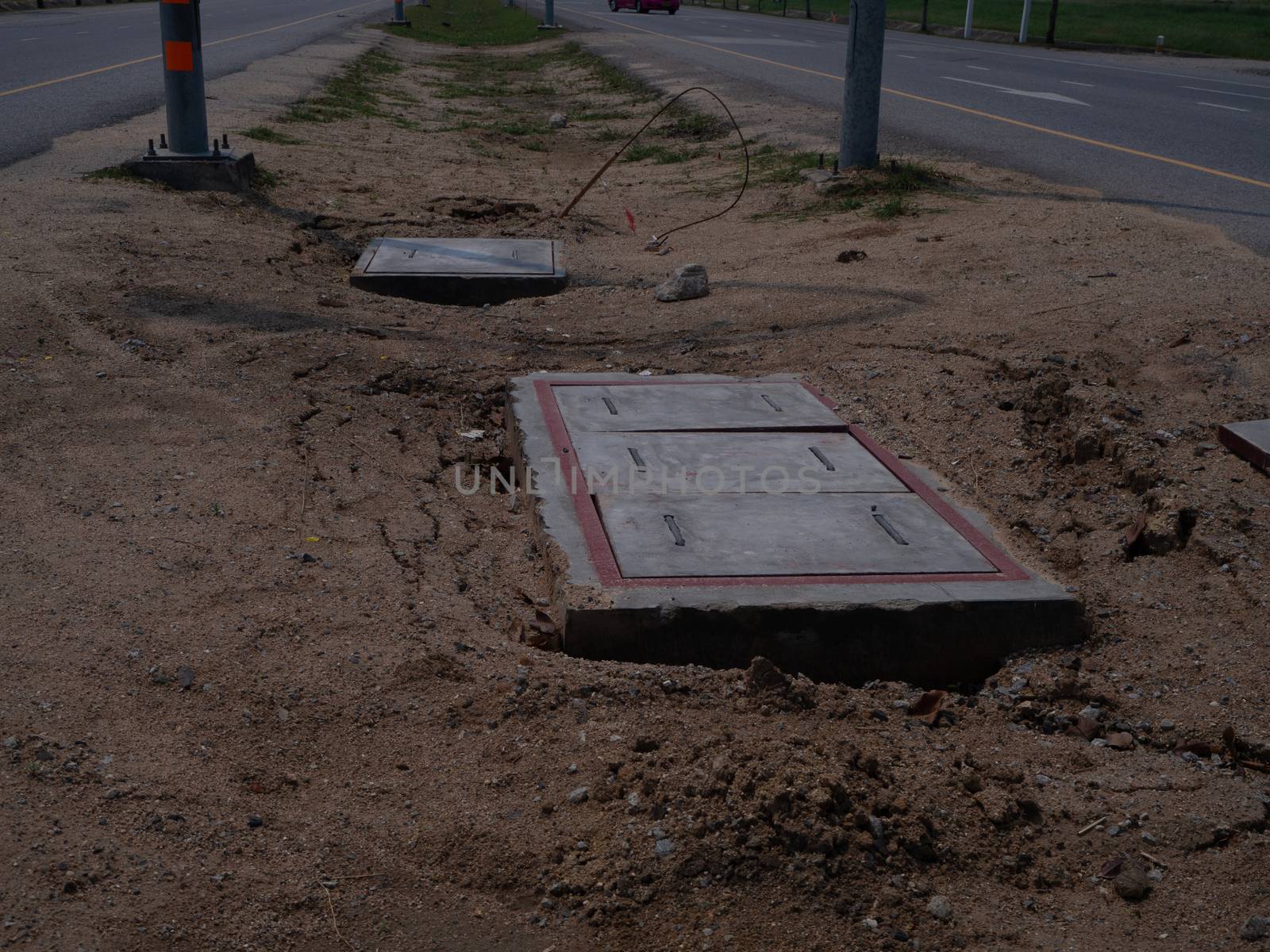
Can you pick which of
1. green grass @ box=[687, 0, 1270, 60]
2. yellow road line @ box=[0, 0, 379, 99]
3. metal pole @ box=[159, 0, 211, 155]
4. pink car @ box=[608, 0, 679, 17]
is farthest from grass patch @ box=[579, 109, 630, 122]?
pink car @ box=[608, 0, 679, 17]

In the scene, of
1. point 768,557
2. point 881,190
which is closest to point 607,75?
point 881,190

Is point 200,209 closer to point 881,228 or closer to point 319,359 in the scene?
point 319,359

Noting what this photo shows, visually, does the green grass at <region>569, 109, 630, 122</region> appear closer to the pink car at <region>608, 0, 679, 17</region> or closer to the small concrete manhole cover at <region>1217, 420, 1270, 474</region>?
the small concrete manhole cover at <region>1217, 420, 1270, 474</region>

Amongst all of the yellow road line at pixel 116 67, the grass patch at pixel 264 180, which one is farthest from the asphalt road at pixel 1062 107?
the yellow road line at pixel 116 67

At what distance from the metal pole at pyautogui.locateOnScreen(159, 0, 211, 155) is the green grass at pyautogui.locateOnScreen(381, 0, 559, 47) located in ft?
77.0

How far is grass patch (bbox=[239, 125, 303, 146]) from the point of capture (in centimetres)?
1070

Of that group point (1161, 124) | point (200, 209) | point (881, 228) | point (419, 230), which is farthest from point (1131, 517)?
point (1161, 124)

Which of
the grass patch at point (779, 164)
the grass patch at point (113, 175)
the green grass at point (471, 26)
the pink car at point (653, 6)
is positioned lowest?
the grass patch at point (113, 175)

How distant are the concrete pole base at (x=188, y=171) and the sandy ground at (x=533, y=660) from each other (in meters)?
1.60

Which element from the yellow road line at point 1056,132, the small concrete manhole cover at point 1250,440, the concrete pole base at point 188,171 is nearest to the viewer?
the small concrete manhole cover at point 1250,440

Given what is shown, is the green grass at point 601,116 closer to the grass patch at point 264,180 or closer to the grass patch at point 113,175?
the grass patch at point 264,180

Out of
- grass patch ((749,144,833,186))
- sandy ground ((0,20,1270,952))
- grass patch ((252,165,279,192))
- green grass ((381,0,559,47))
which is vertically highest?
green grass ((381,0,559,47))

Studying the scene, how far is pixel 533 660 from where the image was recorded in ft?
10.5

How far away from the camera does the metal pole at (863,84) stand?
28.4 ft
